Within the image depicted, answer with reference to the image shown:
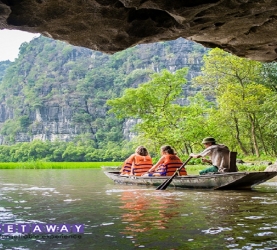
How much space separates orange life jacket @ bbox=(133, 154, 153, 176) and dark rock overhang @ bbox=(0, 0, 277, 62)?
24.3 ft

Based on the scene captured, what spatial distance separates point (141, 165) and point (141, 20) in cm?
841

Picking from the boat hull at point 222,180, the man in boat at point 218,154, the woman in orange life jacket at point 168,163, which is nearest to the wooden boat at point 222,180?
the boat hull at point 222,180

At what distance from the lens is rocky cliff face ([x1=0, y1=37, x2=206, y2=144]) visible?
85.9 metres

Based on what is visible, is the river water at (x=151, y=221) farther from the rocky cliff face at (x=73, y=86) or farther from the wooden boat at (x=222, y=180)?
the rocky cliff face at (x=73, y=86)

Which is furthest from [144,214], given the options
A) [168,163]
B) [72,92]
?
[72,92]

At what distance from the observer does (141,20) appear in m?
4.79

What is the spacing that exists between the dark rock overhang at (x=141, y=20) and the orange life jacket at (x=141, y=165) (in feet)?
24.3

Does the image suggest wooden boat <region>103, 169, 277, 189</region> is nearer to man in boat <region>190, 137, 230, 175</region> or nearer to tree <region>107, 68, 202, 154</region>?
man in boat <region>190, 137, 230, 175</region>

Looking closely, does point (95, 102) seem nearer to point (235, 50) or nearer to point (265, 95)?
point (265, 95)

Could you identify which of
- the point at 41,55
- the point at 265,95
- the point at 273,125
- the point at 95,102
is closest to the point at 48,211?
the point at 273,125

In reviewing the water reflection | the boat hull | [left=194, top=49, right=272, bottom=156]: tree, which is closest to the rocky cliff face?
[left=194, top=49, right=272, bottom=156]: tree

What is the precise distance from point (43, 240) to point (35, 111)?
88199mm

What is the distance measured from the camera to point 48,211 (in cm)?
660

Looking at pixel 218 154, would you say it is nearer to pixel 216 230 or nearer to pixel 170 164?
pixel 170 164
